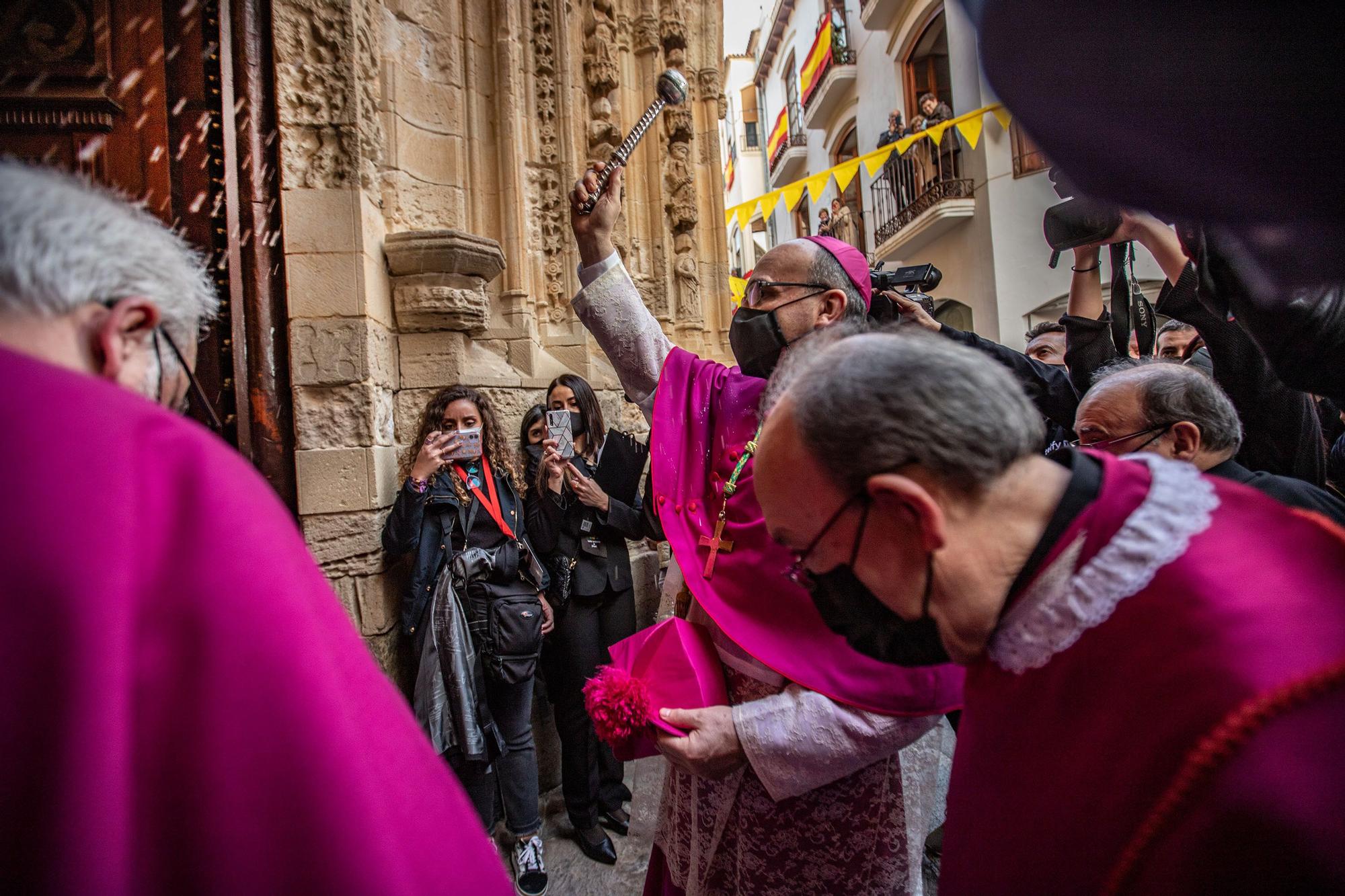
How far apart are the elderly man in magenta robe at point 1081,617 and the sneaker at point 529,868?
91.7 inches

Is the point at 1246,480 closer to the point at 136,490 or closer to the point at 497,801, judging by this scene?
the point at 136,490

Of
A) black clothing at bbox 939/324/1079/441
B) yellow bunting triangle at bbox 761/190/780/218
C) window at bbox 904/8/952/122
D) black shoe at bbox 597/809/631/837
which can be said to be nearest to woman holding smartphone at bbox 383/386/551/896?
black shoe at bbox 597/809/631/837

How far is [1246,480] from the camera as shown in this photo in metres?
1.70

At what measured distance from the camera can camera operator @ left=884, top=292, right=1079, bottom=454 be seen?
1.88 m

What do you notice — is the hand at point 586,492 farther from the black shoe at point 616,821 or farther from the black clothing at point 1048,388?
the black clothing at point 1048,388

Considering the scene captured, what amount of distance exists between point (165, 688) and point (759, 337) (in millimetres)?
1372

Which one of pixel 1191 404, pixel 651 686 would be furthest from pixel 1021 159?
pixel 651 686

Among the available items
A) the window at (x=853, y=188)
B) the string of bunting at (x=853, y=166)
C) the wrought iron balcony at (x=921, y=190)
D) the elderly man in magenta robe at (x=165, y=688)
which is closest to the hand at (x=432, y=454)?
the elderly man in magenta robe at (x=165, y=688)

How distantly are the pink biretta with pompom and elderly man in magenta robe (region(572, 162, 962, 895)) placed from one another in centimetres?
5

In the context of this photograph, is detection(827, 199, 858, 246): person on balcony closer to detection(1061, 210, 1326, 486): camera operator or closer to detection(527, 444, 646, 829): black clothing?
detection(527, 444, 646, 829): black clothing

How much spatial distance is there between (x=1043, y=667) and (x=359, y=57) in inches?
142

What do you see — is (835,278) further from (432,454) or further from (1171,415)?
(432,454)

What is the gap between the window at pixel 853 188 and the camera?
16688mm

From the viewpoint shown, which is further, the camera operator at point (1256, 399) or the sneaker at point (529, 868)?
the sneaker at point (529, 868)
